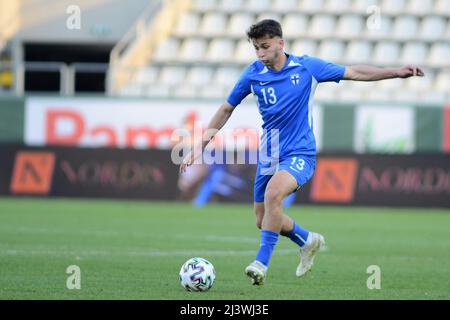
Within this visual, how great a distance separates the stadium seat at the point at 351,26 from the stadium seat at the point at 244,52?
99.6 inches

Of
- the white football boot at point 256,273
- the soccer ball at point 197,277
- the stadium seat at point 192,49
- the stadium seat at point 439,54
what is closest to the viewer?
the soccer ball at point 197,277

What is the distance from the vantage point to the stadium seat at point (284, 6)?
28047 mm

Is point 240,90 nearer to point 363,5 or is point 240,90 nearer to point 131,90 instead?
point 131,90

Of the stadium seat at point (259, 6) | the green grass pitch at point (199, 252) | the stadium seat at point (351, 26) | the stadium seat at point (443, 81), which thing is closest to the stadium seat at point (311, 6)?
the stadium seat at point (351, 26)

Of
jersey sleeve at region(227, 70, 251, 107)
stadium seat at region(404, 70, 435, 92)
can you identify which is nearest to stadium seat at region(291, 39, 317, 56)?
stadium seat at region(404, 70, 435, 92)

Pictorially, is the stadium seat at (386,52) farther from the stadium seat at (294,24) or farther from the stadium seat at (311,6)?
the stadium seat at (294,24)

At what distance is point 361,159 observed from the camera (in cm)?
2120

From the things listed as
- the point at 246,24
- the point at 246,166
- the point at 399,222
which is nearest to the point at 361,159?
the point at 246,166

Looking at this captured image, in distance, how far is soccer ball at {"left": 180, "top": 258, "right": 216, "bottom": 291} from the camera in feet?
25.9

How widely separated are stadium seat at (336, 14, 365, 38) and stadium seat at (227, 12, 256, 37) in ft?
8.22

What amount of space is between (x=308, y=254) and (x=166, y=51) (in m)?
19.0

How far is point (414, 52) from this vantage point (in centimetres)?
2744

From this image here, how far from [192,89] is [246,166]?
16.9 ft

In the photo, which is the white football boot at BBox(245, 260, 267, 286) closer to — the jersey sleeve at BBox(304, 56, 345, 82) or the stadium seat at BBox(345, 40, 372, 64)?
the jersey sleeve at BBox(304, 56, 345, 82)
